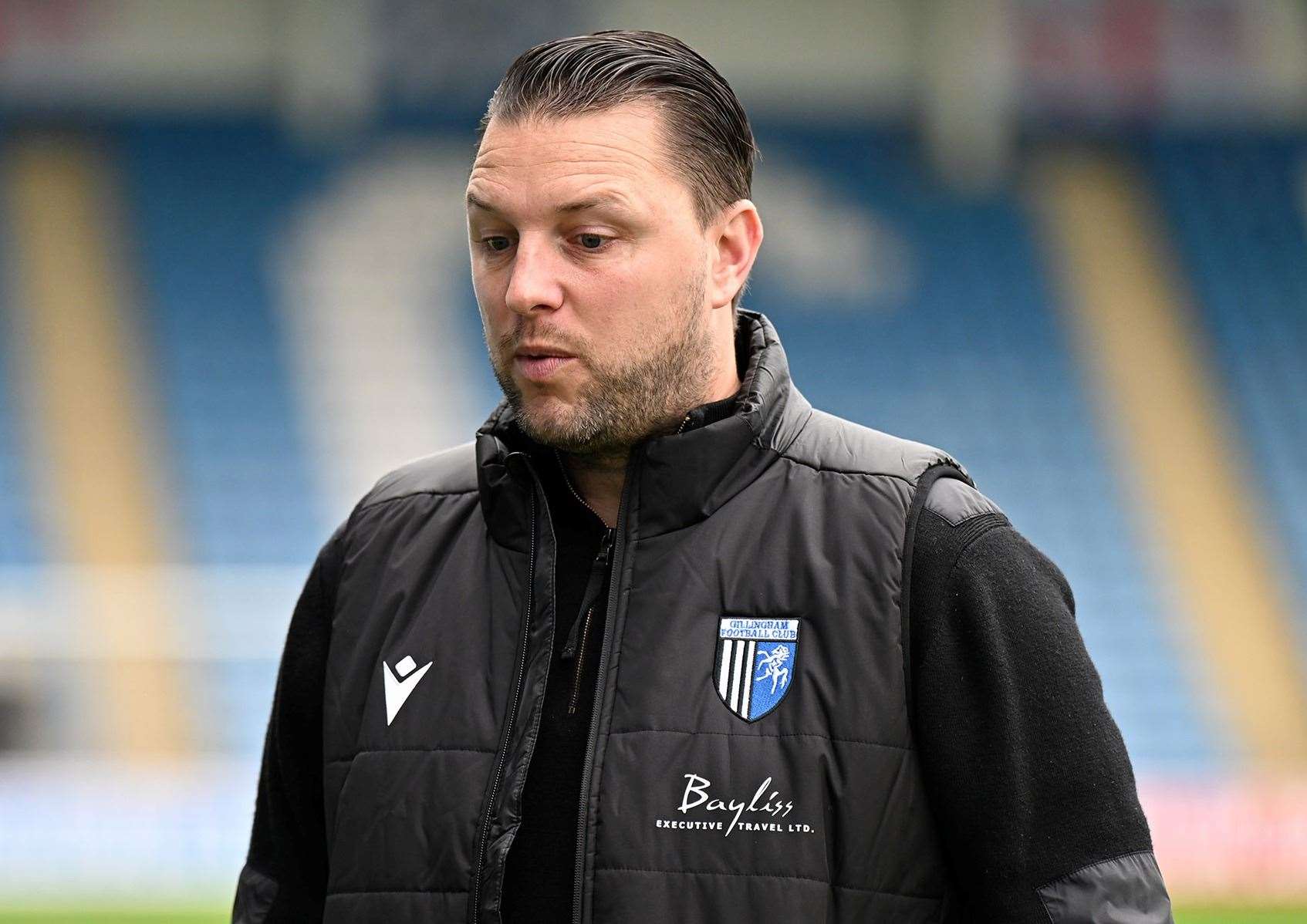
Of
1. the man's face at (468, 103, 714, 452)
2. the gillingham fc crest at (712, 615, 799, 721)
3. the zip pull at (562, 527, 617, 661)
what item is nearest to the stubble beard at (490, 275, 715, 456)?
the man's face at (468, 103, 714, 452)

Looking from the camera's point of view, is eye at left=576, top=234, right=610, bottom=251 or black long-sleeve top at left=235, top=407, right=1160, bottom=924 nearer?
black long-sleeve top at left=235, top=407, right=1160, bottom=924

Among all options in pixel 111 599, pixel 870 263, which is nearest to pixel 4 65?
pixel 111 599

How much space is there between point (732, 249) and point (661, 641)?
0.46 meters

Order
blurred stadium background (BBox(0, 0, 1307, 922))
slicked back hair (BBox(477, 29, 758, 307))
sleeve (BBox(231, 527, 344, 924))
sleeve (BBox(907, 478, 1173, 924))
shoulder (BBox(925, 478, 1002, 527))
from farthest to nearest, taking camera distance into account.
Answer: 1. blurred stadium background (BBox(0, 0, 1307, 922))
2. sleeve (BBox(231, 527, 344, 924))
3. slicked back hair (BBox(477, 29, 758, 307))
4. shoulder (BBox(925, 478, 1002, 527))
5. sleeve (BBox(907, 478, 1173, 924))

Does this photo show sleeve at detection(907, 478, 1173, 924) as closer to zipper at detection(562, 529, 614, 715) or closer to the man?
the man

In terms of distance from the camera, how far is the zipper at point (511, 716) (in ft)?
5.61

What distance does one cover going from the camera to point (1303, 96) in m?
11.2

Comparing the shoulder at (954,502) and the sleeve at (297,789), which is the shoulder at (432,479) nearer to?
the sleeve at (297,789)

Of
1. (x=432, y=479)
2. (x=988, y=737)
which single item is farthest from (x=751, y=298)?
(x=988, y=737)

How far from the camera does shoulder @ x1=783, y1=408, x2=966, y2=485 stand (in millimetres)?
1808

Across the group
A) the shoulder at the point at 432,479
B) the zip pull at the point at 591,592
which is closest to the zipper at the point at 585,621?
the zip pull at the point at 591,592

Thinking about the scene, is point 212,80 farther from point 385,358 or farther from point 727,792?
point 727,792

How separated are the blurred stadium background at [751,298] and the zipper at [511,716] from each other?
306 inches

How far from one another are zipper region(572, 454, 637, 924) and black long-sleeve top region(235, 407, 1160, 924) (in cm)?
3
